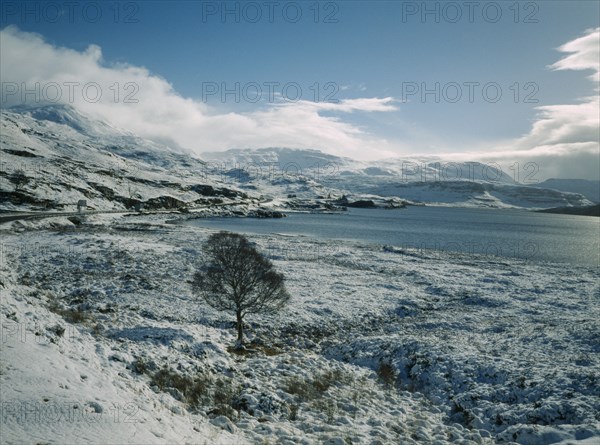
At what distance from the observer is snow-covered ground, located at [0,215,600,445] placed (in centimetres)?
1063

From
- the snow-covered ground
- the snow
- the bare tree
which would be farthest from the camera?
the bare tree

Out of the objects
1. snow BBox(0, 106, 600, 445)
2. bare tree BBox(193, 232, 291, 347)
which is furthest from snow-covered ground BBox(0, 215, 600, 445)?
bare tree BBox(193, 232, 291, 347)

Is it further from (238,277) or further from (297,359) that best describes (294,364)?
(238,277)

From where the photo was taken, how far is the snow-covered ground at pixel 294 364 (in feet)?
34.9

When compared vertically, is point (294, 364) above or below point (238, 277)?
below

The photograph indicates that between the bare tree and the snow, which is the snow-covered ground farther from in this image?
the bare tree

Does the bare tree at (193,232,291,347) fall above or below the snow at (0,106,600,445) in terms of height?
above

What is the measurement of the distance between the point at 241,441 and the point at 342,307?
1868 centimetres

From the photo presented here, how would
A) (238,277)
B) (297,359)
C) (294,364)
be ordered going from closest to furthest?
(294,364) < (297,359) < (238,277)

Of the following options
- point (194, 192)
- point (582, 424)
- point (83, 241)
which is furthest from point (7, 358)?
point (194, 192)

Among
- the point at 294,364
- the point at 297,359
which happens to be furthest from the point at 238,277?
the point at 294,364

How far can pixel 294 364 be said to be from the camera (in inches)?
701

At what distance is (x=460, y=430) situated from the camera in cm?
1306

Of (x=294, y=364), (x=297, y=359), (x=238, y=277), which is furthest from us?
(x=238, y=277)
